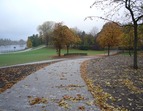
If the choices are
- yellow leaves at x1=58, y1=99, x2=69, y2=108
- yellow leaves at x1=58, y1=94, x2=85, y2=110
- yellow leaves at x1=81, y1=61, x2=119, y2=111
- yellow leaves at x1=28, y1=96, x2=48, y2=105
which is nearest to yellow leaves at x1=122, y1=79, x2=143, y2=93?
yellow leaves at x1=81, y1=61, x2=119, y2=111

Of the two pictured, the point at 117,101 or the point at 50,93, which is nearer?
the point at 117,101

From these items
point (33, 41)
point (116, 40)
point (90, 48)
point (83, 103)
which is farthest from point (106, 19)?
point (33, 41)

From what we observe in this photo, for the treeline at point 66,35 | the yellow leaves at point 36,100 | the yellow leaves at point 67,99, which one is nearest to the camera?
the yellow leaves at point 67,99

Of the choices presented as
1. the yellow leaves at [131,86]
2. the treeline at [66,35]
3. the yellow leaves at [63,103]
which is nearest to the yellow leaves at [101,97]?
the yellow leaves at [63,103]

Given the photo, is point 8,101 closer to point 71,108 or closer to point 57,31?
point 71,108

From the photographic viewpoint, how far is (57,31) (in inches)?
1805

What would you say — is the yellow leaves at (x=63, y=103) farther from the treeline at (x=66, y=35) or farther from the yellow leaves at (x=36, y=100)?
the treeline at (x=66, y=35)

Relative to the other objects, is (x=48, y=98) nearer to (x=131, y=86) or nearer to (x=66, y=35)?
(x=131, y=86)

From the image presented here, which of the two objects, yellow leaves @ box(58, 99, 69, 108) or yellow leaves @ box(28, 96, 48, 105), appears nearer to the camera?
yellow leaves @ box(58, 99, 69, 108)

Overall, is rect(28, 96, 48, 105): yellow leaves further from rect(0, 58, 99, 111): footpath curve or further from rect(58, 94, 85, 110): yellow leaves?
rect(58, 94, 85, 110): yellow leaves

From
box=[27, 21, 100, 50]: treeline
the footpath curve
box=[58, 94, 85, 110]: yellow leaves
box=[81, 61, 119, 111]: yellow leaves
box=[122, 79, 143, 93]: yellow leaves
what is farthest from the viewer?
box=[27, 21, 100, 50]: treeline

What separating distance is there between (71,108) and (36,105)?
1381 millimetres

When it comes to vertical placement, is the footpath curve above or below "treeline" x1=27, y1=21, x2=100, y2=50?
below

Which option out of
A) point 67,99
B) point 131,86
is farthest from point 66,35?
point 67,99
